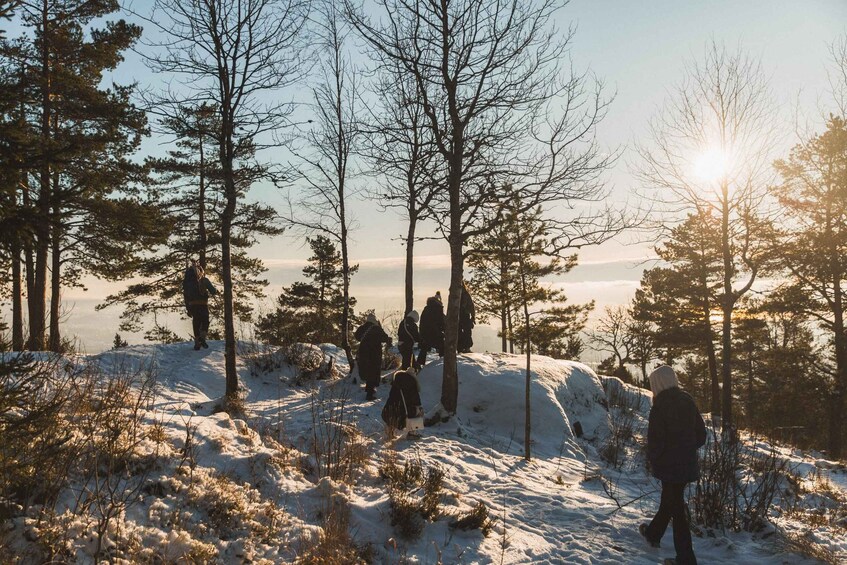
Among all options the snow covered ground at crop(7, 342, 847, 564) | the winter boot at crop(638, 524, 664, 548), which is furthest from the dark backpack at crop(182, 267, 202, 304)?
the winter boot at crop(638, 524, 664, 548)

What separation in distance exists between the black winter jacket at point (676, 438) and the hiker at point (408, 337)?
26.0ft

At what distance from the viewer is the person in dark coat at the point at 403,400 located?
9.07 metres

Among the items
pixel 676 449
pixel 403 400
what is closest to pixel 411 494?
pixel 676 449

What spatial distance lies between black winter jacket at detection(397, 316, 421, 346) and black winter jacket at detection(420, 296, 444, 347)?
717mm

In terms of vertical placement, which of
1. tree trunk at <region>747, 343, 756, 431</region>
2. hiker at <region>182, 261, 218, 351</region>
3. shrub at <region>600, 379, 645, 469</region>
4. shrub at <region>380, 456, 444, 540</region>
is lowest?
tree trunk at <region>747, 343, 756, 431</region>

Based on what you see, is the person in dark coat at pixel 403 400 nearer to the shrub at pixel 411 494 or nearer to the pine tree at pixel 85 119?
the shrub at pixel 411 494

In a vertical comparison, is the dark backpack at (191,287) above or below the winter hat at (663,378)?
above

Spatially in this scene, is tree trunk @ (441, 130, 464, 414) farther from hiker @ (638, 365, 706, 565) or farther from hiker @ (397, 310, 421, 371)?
hiker @ (638, 365, 706, 565)

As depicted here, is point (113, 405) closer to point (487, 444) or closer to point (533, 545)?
point (533, 545)

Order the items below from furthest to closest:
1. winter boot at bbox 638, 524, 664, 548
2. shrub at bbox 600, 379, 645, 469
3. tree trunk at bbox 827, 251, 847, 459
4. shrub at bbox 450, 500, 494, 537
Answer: tree trunk at bbox 827, 251, 847, 459 < shrub at bbox 600, 379, 645, 469 < winter boot at bbox 638, 524, 664, 548 < shrub at bbox 450, 500, 494, 537

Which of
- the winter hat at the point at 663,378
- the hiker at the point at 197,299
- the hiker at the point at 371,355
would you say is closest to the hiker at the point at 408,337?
the hiker at the point at 371,355

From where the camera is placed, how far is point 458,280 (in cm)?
1066

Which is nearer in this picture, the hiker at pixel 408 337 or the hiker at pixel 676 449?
the hiker at pixel 676 449

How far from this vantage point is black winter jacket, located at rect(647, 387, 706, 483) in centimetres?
510
